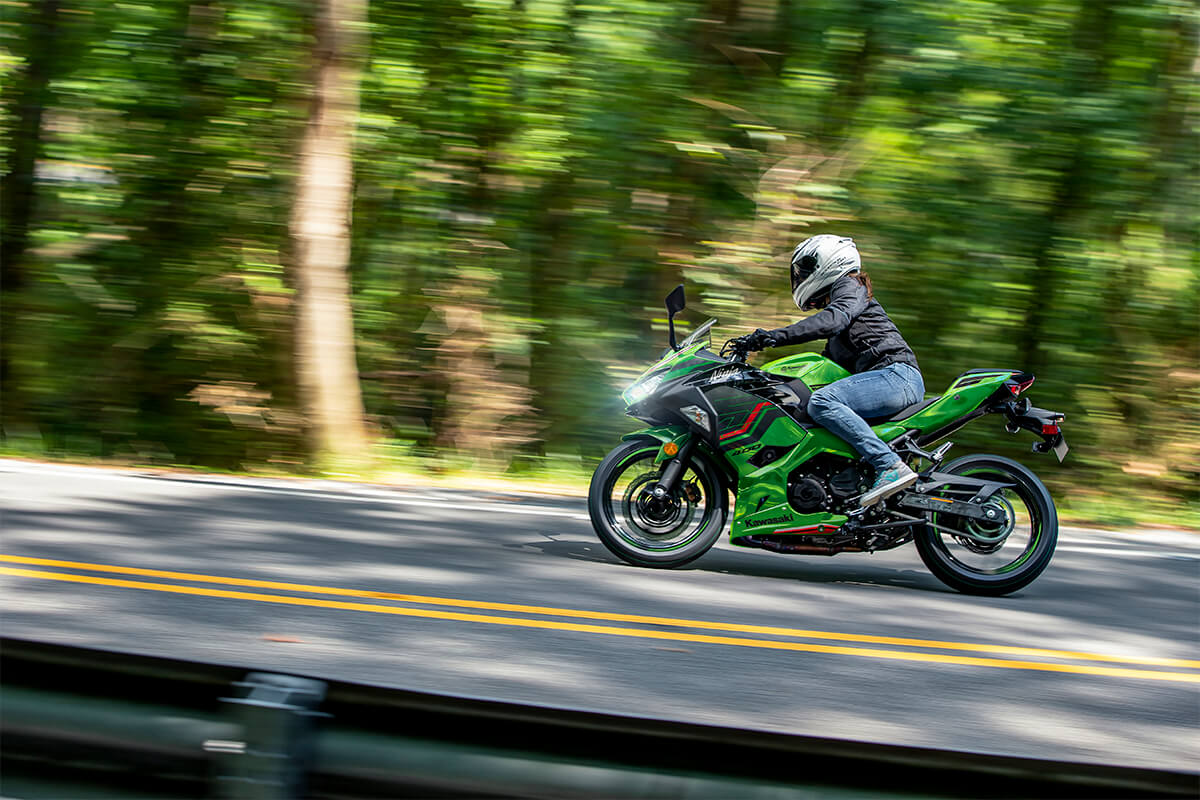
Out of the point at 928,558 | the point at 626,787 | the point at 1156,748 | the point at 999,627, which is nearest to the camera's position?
the point at 626,787

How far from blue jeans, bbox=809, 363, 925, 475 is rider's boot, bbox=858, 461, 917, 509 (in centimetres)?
4

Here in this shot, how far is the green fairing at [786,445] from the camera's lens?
22.8ft

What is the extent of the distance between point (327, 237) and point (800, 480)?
7130 mm

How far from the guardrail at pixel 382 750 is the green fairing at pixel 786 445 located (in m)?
4.50

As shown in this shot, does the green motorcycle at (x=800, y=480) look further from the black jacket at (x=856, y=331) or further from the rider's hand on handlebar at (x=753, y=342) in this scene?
the black jacket at (x=856, y=331)

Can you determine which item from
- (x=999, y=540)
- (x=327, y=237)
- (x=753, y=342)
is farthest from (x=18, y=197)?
(x=999, y=540)

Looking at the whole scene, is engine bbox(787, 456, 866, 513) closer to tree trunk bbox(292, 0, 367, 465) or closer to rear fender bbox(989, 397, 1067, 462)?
rear fender bbox(989, 397, 1067, 462)

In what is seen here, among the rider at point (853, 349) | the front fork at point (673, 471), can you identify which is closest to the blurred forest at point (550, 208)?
the front fork at point (673, 471)

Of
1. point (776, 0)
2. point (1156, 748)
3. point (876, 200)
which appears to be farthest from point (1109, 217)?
point (1156, 748)

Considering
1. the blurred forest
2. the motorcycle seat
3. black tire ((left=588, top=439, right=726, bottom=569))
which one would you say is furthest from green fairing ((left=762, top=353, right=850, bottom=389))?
the blurred forest

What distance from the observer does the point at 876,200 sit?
12.8m

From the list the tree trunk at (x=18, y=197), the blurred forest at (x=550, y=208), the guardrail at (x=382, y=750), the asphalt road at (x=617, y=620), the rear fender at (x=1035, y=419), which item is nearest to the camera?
the guardrail at (x=382, y=750)

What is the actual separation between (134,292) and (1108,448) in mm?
10570

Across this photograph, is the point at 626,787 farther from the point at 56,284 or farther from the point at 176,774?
the point at 56,284
